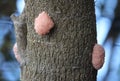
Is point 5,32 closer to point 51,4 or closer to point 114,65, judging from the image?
point 114,65

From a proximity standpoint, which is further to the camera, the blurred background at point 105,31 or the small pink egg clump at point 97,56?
the blurred background at point 105,31

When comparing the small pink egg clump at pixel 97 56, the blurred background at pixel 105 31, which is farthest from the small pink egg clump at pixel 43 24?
the blurred background at pixel 105 31

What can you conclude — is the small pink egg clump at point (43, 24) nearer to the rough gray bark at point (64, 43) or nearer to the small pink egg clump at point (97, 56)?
the rough gray bark at point (64, 43)

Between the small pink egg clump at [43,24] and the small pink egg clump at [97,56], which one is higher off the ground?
the small pink egg clump at [43,24]

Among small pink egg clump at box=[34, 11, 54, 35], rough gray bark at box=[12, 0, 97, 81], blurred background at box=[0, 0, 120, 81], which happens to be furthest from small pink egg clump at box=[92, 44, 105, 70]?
blurred background at box=[0, 0, 120, 81]

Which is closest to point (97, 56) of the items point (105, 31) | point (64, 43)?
point (64, 43)

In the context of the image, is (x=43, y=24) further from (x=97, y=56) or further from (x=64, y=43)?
(x=97, y=56)
